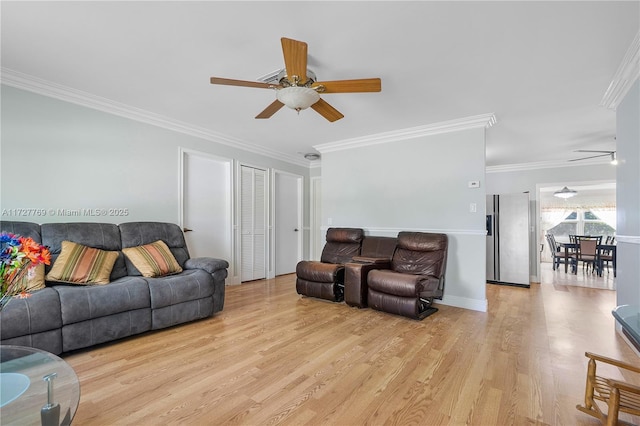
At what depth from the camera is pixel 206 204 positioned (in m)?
4.53

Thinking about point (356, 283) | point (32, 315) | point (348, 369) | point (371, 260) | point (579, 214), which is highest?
point (579, 214)

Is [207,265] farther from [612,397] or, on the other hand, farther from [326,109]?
[612,397]

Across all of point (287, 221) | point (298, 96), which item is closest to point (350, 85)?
point (298, 96)

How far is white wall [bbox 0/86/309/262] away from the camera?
110 inches

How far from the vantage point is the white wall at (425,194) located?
3.77 m

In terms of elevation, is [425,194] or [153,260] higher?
[425,194]

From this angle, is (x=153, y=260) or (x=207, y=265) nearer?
(x=153, y=260)

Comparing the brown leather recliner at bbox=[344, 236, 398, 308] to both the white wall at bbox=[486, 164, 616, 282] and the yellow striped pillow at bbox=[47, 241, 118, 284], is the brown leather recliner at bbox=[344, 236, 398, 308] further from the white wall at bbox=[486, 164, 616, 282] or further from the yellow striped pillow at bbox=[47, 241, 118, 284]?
the white wall at bbox=[486, 164, 616, 282]

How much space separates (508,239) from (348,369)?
4481mm

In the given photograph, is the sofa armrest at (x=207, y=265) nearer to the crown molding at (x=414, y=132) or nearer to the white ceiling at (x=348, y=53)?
the white ceiling at (x=348, y=53)

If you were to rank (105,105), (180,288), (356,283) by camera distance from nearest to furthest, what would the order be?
(180,288) → (105,105) → (356,283)

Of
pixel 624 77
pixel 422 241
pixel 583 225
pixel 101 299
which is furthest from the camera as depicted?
pixel 583 225

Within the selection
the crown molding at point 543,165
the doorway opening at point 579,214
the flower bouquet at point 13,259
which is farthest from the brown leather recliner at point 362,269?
the doorway opening at point 579,214

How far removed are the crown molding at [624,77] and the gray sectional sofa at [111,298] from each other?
4004 mm
